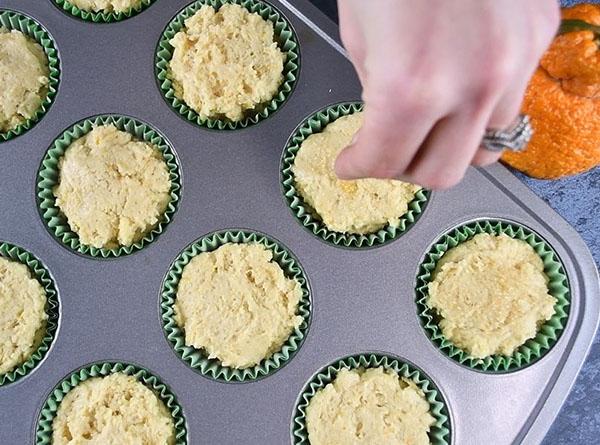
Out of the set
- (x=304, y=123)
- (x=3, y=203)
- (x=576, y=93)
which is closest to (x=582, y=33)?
(x=576, y=93)

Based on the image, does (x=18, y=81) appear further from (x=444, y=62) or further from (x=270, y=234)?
(x=444, y=62)

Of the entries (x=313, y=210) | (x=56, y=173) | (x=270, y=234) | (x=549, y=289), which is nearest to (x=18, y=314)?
(x=56, y=173)

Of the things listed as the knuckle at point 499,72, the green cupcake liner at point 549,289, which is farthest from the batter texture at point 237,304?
the knuckle at point 499,72

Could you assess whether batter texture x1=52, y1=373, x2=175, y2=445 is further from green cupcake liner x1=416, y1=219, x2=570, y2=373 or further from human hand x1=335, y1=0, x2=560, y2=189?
human hand x1=335, y1=0, x2=560, y2=189

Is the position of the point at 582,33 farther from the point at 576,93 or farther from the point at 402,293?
the point at 402,293

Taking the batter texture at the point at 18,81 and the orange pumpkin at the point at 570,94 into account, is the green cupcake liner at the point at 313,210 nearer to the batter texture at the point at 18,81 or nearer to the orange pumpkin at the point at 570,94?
the orange pumpkin at the point at 570,94
